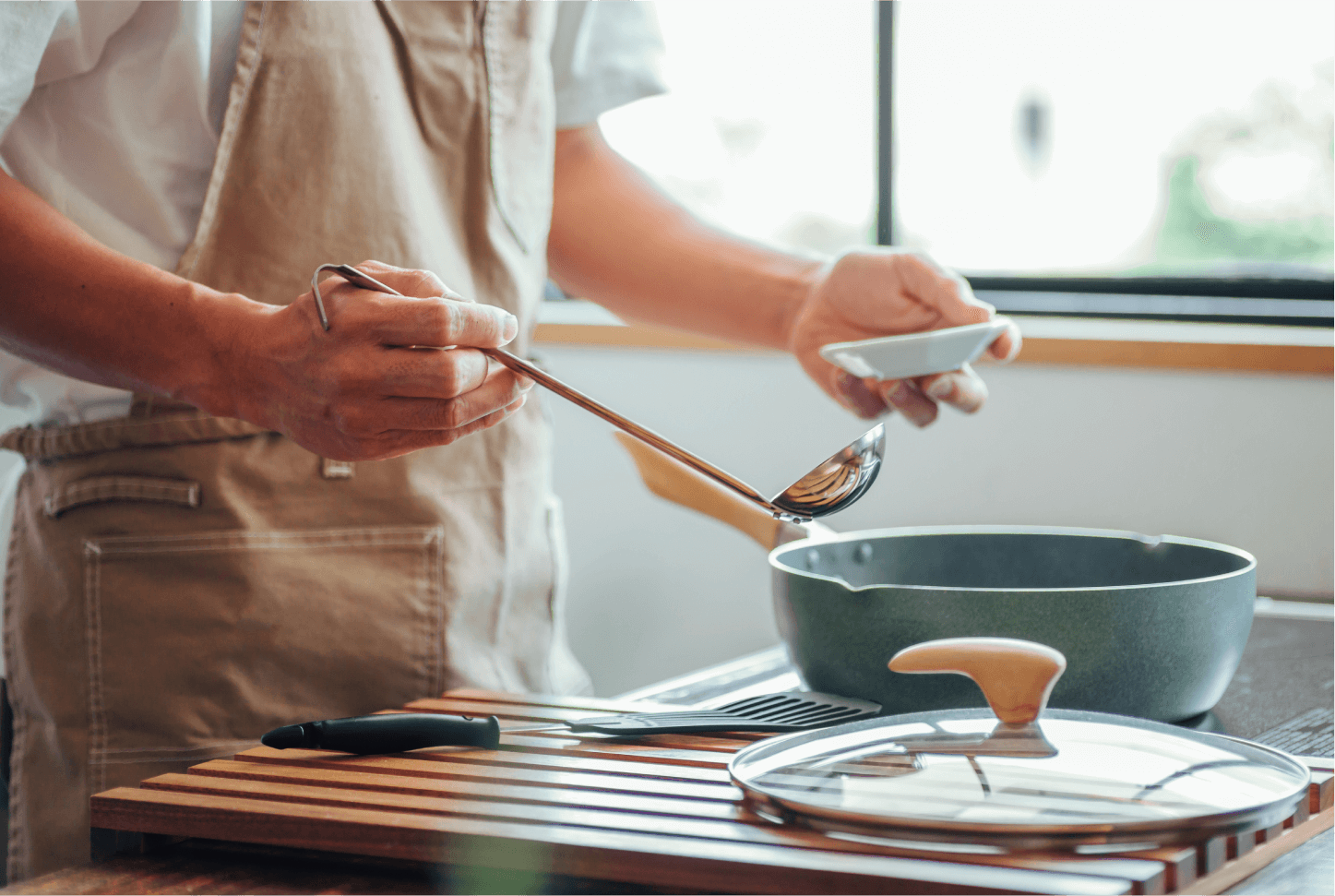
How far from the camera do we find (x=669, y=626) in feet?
6.50

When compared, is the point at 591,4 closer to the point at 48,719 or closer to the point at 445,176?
the point at 445,176

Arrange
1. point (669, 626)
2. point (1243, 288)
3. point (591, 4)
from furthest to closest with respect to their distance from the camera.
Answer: point (669, 626) → point (1243, 288) → point (591, 4)

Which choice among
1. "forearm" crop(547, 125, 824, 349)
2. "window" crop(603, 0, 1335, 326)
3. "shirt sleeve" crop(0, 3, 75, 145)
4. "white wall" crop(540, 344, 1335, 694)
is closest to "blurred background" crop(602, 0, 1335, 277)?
"window" crop(603, 0, 1335, 326)

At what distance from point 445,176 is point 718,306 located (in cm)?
30

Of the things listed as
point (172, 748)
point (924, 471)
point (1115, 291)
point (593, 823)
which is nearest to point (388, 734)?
point (593, 823)

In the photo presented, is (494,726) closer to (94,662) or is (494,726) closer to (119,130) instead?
(94,662)

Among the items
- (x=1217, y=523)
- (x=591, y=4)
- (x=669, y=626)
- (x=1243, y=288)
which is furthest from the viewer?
(x=669, y=626)

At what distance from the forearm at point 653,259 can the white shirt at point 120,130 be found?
1.29ft

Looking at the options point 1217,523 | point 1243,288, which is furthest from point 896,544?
point 1243,288

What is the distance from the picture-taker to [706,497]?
1032mm

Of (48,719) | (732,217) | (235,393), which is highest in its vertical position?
(732,217)

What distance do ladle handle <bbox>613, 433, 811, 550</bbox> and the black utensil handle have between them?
355 mm

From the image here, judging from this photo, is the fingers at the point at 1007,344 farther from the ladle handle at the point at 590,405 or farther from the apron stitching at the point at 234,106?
the apron stitching at the point at 234,106

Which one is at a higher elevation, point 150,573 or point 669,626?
point 150,573
